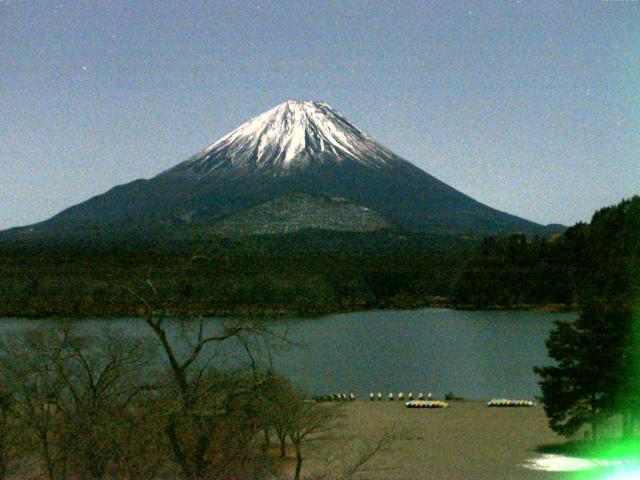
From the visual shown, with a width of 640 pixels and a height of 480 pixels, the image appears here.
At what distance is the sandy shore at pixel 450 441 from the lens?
14820 mm

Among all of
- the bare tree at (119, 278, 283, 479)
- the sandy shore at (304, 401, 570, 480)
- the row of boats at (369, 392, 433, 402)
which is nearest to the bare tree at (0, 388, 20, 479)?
the bare tree at (119, 278, 283, 479)

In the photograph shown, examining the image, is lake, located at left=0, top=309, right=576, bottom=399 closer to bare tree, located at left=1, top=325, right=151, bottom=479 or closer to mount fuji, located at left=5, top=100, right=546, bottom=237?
bare tree, located at left=1, top=325, right=151, bottom=479

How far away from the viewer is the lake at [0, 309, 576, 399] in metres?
30.7

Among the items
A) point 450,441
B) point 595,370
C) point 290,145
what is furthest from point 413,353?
point 290,145

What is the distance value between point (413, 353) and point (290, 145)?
102875 millimetres

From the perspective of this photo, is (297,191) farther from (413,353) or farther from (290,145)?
(413,353)

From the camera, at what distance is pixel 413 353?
42312 mm

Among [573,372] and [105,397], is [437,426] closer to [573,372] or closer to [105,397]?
[573,372]

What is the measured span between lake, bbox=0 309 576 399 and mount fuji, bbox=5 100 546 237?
140 feet

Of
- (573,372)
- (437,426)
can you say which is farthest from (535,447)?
(437,426)

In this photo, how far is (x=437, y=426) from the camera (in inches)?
818

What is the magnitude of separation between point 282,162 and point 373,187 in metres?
17.3

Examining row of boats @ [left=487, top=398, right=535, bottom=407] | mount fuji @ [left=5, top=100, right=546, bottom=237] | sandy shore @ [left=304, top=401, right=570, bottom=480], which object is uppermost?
mount fuji @ [left=5, top=100, right=546, bottom=237]

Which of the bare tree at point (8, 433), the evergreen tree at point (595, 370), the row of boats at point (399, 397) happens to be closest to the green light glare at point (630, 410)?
the evergreen tree at point (595, 370)
